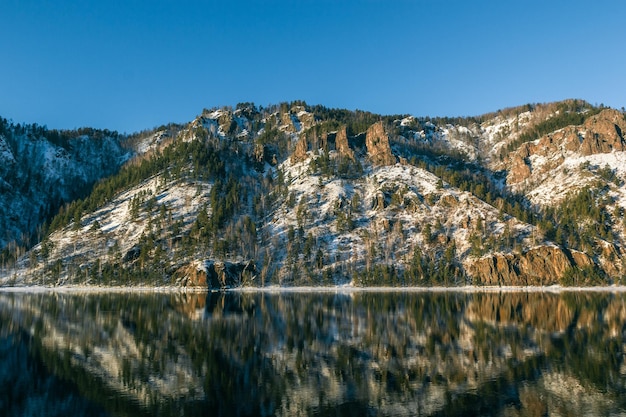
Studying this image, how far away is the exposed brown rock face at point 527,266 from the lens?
175 m

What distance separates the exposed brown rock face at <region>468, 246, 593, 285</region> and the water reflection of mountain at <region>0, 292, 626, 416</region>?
9216 centimetres

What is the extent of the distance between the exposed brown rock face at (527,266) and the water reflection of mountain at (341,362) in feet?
302

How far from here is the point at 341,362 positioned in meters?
46.8

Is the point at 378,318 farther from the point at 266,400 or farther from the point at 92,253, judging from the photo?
the point at 92,253

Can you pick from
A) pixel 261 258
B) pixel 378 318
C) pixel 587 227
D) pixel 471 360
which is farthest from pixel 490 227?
pixel 471 360

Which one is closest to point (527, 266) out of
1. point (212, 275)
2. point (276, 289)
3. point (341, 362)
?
point (276, 289)

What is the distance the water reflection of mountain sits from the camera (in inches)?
1336

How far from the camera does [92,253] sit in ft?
645

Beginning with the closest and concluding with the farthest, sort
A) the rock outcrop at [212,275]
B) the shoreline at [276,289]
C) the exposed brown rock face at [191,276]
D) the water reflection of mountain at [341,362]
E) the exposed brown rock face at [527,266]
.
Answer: the water reflection of mountain at [341,362] < the shoreline at [276,289] < the exposed brown rock face at [191,276] < the exposed brown rock face at [527,266] < the rock outcrop at [212,275]

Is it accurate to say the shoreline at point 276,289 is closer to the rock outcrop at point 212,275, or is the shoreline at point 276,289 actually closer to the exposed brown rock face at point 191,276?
the exposed brown rock face at point 191,276

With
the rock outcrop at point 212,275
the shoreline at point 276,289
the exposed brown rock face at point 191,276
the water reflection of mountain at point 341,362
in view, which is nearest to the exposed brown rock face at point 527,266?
the shoreline at point 276,289

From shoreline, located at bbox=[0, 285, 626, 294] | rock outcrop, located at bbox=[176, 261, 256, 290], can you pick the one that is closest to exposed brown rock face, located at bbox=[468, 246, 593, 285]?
shoreline, located at bbox=[0, 285, 626, 294]

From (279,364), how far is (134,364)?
14.3 m

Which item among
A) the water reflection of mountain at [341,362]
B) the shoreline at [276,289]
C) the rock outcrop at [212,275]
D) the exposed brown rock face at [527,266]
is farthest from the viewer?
the rock outcrop at [212,275]
